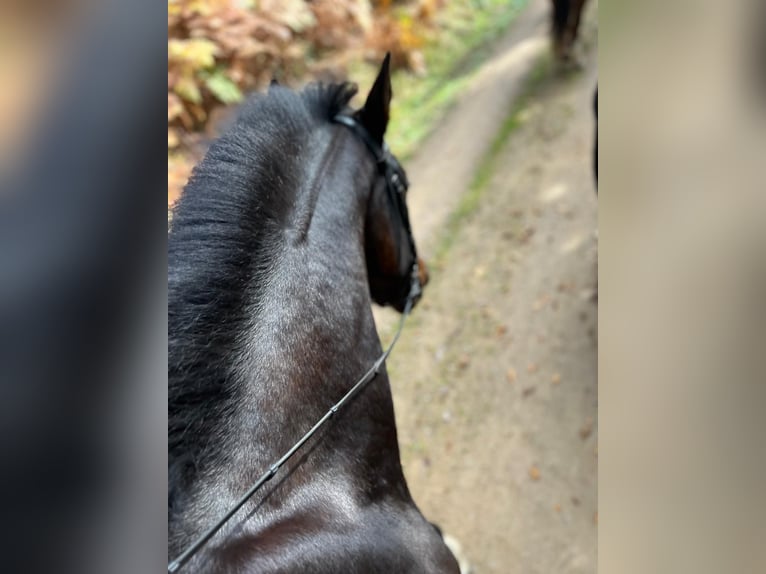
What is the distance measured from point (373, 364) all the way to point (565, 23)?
6.99 m

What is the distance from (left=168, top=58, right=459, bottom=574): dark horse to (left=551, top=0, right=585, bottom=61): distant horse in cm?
618

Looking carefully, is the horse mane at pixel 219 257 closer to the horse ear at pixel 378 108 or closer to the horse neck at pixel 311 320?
the horse neck at pixel 311 320

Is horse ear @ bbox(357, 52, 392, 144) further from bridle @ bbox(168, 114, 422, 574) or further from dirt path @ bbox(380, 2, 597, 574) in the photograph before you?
dirt path @ bbox(380, 2, 597, 574)

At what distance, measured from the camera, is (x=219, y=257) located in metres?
1.83

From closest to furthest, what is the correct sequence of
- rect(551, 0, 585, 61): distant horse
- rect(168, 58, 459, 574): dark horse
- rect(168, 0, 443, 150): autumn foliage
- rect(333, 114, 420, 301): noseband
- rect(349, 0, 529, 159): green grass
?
rect(168, 58, 459, 574): dark horse → rect(333, 114, 420, 301): noseband → rect(168, 0, 443, 150): autumn foliage → rect(551, 0, 585, 61): distant horse → rect(349, 0, 529, 159): green grass

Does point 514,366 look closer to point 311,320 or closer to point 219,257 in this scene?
point 311,320

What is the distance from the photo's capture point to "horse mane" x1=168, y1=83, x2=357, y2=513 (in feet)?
5.34

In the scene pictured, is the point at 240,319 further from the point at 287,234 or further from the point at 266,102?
the point at 266,102
